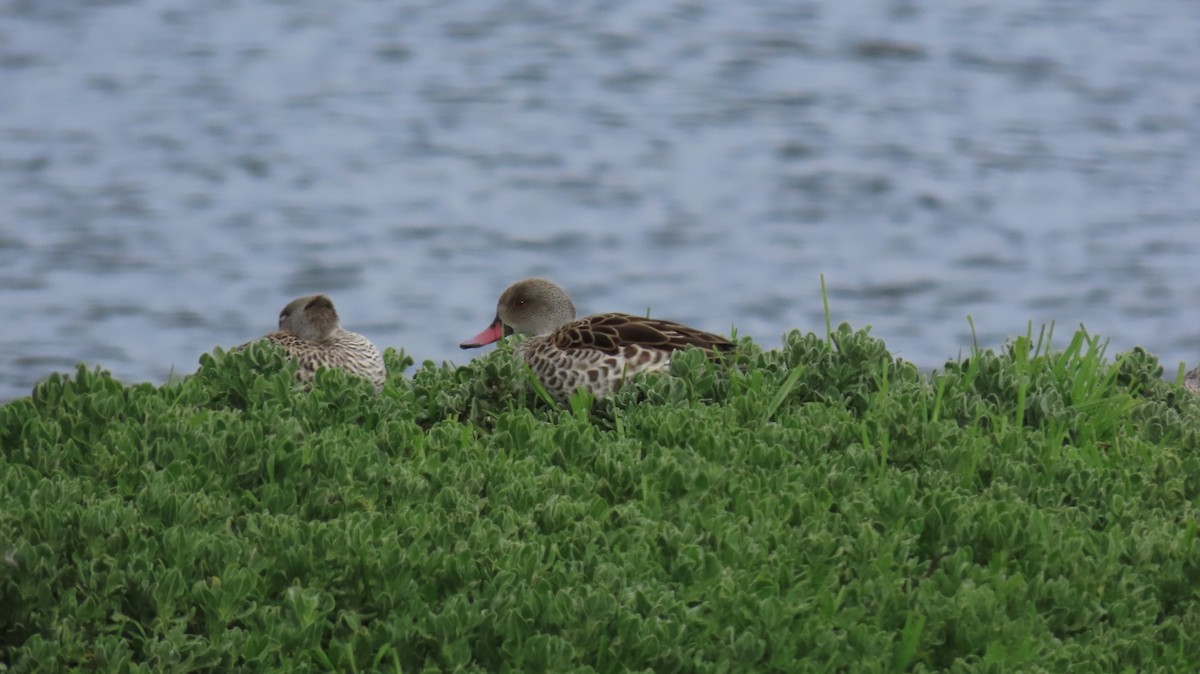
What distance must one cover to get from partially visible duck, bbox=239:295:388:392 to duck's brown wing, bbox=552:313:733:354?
3.00ft

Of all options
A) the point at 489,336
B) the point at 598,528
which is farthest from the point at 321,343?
the point at 598,528

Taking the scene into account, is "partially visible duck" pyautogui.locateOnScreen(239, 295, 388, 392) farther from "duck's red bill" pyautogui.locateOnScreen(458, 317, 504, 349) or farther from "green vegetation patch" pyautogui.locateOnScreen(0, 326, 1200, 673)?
"green vegetation patch" pyautogui.locateOnScreen(0, 326, 1200, 673)

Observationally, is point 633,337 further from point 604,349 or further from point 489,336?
point 489,336

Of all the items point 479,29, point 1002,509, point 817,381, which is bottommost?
point 1002,509

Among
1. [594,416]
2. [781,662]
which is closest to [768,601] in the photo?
[781,662]


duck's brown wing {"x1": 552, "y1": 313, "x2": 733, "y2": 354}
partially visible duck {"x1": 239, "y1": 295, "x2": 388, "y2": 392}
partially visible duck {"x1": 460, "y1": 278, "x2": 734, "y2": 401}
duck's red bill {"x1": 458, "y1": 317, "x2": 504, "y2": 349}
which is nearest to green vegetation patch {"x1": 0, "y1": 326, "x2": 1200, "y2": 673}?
partially visible duck {"x1": 460, "y1": 278, "x2": 734, "y2": 401}

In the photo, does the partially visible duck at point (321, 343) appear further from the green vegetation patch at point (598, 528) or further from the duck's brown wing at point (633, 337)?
the green vegetation patch at point (598, 528)

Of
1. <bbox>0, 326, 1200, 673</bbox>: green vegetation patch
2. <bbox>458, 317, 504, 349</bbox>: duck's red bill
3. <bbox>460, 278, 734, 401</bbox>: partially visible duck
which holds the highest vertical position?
<bbox>458, 317, 504, 349</bbox>: duck's red bill

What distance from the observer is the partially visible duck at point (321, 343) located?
26.0 ft

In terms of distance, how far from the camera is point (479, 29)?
28.0 m

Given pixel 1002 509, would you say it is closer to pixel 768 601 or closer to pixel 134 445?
pixel 768 601

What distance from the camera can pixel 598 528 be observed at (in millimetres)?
5297

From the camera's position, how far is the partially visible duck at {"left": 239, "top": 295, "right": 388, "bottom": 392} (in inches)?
312

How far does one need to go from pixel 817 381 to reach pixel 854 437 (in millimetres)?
689
